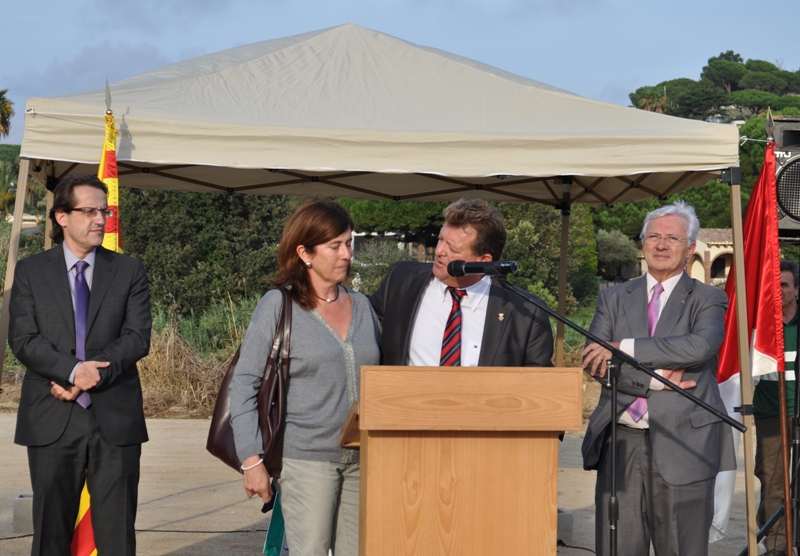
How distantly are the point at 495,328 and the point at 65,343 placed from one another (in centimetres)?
191

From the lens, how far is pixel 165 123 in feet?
15.5

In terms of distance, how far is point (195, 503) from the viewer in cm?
764

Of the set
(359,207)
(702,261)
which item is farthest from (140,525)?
(702,261)

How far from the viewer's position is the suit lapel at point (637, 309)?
14.3 feet

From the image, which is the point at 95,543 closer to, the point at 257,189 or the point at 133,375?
the point at 133,375

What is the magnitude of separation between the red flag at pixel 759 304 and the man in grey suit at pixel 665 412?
0.64 meters

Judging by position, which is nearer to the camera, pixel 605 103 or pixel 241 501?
pixel 605 103

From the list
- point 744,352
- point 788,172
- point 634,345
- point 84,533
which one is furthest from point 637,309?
point 84,533

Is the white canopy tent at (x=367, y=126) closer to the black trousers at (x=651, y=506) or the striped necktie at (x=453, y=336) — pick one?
the black trousers at (x=651, y=506)

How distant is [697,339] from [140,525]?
14.6ft

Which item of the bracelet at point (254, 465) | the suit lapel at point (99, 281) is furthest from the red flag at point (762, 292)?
the suit lapel at point (99, 281)

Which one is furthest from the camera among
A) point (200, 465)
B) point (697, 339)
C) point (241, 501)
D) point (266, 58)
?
point (200, 465)

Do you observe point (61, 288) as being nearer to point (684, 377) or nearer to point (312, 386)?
point (312, 386)

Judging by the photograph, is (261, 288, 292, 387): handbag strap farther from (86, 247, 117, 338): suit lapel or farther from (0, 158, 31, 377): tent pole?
(0, 158, 31, 377): tent pole
